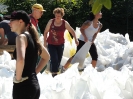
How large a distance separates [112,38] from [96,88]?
4.67 metres

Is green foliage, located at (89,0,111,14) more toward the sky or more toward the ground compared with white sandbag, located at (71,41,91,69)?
more toward the sky

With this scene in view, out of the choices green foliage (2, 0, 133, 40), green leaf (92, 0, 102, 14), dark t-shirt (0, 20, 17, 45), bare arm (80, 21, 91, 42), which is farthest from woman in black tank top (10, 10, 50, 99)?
green foliage (2, 0, 133, 40)

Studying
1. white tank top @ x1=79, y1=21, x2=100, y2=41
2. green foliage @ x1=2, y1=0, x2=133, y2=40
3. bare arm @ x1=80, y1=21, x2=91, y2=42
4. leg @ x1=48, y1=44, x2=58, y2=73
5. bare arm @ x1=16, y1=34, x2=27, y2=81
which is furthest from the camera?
green foliage @ x1=2, y1=0, x2=133, y2=40

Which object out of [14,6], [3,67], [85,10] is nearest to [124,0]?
[85,10]

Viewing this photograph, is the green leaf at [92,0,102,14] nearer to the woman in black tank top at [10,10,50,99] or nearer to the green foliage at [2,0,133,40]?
the woman in black tank top at [10,10,50,99]

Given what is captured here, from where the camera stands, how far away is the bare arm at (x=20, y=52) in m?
3.43

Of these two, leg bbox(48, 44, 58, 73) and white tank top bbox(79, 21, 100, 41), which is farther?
white tank top bbox(79, 21, 100, 41)

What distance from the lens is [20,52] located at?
3.43m

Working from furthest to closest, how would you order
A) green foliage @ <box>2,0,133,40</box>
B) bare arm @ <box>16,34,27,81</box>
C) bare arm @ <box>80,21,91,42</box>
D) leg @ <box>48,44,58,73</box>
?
green foliage @ <box>2,0,133,40</box>
bare arm @ <box>80,21,91,42</box>
leg @ <box>48,44,58,73</box>
bare arm @ <box>16,34,27,81</box>

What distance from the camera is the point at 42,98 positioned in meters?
4.45

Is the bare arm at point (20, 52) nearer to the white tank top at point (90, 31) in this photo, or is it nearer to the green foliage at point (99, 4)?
the green foliage at point (99, 4)

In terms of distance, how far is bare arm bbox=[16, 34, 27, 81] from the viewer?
343cm

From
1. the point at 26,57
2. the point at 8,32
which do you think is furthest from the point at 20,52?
the point at 8,32

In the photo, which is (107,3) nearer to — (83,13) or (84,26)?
(84,26)
